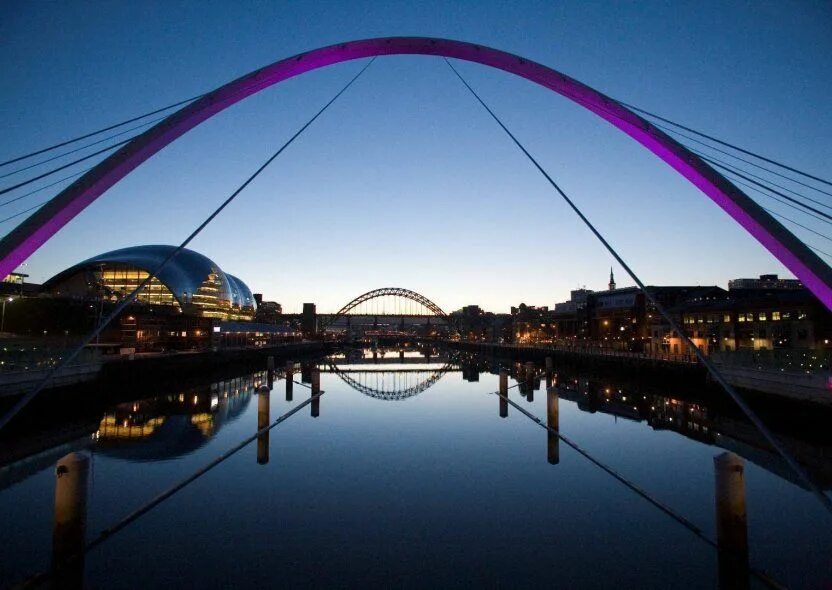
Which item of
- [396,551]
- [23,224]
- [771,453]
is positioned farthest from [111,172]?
[771,453]

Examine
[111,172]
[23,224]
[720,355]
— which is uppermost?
[111,172]

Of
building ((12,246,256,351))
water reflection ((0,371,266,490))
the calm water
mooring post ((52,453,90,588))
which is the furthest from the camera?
building ((12,246,256,351))

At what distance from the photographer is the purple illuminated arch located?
7898mm

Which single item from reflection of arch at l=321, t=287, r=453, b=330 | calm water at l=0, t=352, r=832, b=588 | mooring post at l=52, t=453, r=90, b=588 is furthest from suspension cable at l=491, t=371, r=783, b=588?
reflection of arch at l=321, t=287, r=453, b=330

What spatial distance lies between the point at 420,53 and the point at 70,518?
12.1 metres

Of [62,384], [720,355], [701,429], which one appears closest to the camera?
[701,429]

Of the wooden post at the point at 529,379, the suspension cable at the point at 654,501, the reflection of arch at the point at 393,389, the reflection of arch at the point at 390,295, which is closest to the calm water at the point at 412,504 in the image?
the suspension cable at the point at 654,501

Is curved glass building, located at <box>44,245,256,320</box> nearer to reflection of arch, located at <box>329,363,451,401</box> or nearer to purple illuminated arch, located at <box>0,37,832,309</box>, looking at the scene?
reflection of arch, located at <box>329,363,451,401</box>

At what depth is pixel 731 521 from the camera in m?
7.78

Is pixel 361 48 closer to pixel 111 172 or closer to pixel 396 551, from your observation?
pixel 111 172

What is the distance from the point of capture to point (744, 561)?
8.11 meters

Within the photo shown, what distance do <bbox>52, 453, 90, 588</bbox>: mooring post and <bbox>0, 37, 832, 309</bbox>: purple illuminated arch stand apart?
3.19 metres

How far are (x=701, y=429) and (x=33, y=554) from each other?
23.8 m

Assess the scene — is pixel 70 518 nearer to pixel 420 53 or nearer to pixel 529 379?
pixel 420 53
